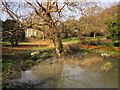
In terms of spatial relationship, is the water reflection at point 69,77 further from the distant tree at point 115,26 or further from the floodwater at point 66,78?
the distant tree at point 115,26

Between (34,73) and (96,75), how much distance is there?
9.53ft

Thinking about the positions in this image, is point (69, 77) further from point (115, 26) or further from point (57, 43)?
point (115, 26)

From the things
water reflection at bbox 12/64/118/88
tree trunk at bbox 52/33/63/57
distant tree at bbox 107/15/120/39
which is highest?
distant tree at bbox 107/15/120/39

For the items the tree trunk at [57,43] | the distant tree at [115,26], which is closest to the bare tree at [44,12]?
the tree trunk at [57,43]

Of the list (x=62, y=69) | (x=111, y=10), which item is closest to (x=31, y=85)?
(x=62, y=69)

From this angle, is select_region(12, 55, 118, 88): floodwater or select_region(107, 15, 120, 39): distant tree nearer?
select_region(12, 55, 118, 88): floodwater

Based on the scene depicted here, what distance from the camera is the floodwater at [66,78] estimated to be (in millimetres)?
8328

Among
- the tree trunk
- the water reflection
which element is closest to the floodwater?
the water reflection

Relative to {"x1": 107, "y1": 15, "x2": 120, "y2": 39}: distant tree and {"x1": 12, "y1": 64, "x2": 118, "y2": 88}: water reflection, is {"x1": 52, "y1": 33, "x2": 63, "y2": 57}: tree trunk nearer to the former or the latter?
{"x1": 12, "y1": 64, "x2": 118, "y2": 88}: water reflection

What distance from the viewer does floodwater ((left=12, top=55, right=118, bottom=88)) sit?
8328mm

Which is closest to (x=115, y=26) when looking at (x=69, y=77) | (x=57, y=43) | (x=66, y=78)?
(x=57, y=43)

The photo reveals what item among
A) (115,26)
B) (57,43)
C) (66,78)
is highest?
(115,26)

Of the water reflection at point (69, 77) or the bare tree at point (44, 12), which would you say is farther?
the bare tree at point (44, 12)

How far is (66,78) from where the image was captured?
9.56 metres
